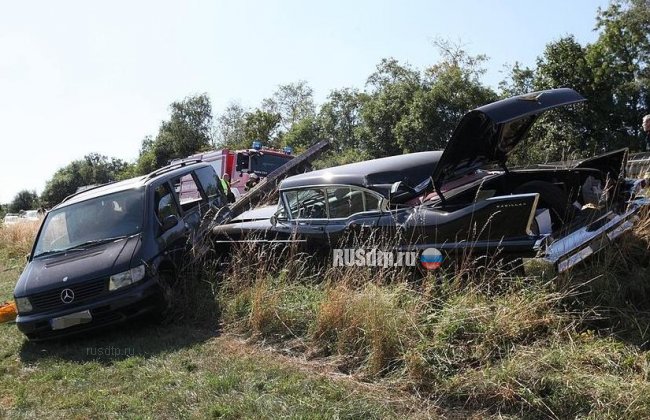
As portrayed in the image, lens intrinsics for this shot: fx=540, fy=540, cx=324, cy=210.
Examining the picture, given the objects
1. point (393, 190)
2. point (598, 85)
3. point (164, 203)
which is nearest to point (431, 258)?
point (393, 190)

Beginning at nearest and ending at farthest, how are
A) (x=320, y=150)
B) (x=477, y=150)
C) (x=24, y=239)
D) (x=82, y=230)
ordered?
(x=477, y=150) → (x=82, y=230) → (x=320, y=150) → (x=24, y=239)

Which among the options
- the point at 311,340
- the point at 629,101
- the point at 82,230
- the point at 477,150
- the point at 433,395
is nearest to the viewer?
the point at 433,395

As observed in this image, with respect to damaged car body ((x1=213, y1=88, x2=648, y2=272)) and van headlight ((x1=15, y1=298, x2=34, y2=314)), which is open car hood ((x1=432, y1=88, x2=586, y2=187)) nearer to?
damaged car body ((x1=213, y1=88, x2=648, y2=272))

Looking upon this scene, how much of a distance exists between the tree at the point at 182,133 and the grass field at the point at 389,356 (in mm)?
43739

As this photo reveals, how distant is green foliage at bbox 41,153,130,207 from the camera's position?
194 feet

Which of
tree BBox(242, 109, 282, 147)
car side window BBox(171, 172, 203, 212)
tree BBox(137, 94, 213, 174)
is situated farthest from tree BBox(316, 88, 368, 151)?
car side window BBox(171, 172, 203, 212)

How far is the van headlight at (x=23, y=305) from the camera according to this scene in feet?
20.6

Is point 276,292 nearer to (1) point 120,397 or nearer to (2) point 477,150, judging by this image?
(1) point 120,397

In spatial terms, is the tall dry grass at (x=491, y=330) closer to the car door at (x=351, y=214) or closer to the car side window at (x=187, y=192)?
the car door at (x=351, y=214)

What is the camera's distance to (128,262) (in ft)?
20.7

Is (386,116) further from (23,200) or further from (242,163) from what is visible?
(23,200)

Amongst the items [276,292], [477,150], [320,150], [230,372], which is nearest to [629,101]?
[320,150]

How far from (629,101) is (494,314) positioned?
699 inches

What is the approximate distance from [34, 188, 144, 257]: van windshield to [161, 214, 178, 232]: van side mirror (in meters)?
0.29
